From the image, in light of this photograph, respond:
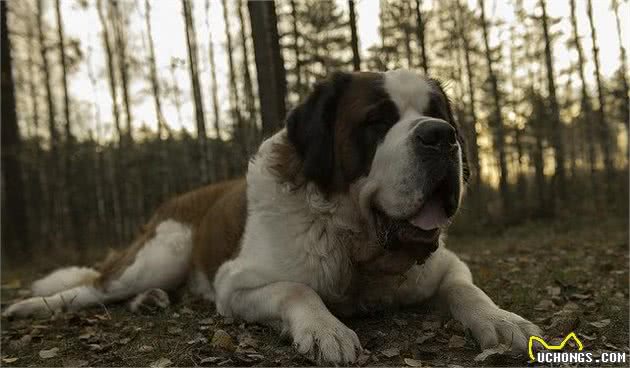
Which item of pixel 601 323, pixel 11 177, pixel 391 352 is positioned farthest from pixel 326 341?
pixel 11 177

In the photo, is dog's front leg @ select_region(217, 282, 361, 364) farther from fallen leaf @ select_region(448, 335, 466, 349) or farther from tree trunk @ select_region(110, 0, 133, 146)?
tree trunk @ select_region(110, 0, 133, 146)

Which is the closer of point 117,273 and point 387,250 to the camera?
point 387,250

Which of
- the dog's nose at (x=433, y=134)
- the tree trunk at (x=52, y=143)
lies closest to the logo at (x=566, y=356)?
the dog's nose at (x=433, y=134)

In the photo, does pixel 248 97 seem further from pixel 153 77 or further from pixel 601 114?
pixel 601 114

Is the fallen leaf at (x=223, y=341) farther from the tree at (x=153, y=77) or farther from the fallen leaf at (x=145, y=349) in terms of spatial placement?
the tree at (x=153, y=77)

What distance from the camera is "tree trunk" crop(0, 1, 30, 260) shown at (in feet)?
30.6

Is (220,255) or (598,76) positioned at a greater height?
(598,76)

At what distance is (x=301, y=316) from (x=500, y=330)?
834 millimetres

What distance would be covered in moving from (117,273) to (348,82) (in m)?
2.30

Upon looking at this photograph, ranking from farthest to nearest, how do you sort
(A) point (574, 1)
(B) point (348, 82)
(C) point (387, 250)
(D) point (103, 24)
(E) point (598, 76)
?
(D) point (103, 24)
(A) point (574, 1)
(E) point (598, 76)
(B) point (348, 82)
(C) point (387, 250)

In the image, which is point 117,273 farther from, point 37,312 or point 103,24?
point 103,24

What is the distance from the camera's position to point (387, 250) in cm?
274

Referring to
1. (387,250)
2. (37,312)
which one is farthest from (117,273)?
(387,250)

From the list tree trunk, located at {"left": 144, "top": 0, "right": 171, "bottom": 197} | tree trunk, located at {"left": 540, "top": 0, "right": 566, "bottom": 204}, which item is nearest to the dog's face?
tree trunk, located at {"left": 540, "top": 0, "right": 566, "bottom": 204}
